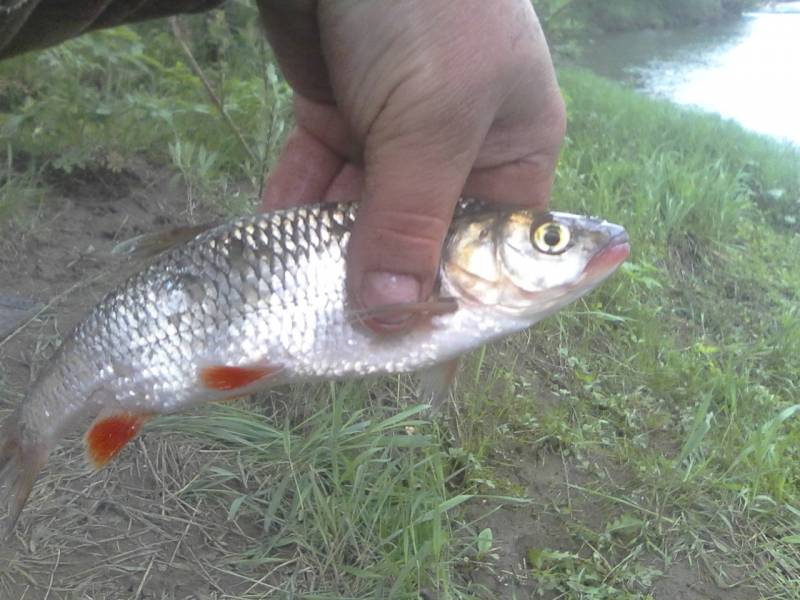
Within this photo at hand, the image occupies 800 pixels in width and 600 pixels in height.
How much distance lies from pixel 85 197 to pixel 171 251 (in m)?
2.39

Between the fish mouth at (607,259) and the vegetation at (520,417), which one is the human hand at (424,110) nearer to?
the fish mouth at (607,259)

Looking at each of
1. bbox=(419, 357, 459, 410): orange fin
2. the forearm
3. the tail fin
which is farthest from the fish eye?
the tail fin

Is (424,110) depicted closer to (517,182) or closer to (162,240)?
(517,182)

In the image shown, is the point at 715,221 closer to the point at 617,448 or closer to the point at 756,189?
the point at 756,189

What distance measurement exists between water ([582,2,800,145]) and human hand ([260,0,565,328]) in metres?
8.26

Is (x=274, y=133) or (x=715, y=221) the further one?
(x=715, y=221)

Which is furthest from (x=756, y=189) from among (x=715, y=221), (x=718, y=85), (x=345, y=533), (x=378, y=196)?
(x=718, y=85)

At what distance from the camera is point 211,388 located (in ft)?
5.60

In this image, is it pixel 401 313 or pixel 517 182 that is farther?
pixel 517 182

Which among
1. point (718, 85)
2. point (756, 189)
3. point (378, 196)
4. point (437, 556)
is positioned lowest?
point (718, 85)

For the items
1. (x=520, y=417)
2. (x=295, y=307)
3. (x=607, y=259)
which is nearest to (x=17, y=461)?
(x=295, y=307)

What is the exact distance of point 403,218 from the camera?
1652mm

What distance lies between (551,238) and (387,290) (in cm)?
32

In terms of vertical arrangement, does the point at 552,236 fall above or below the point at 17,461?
above
